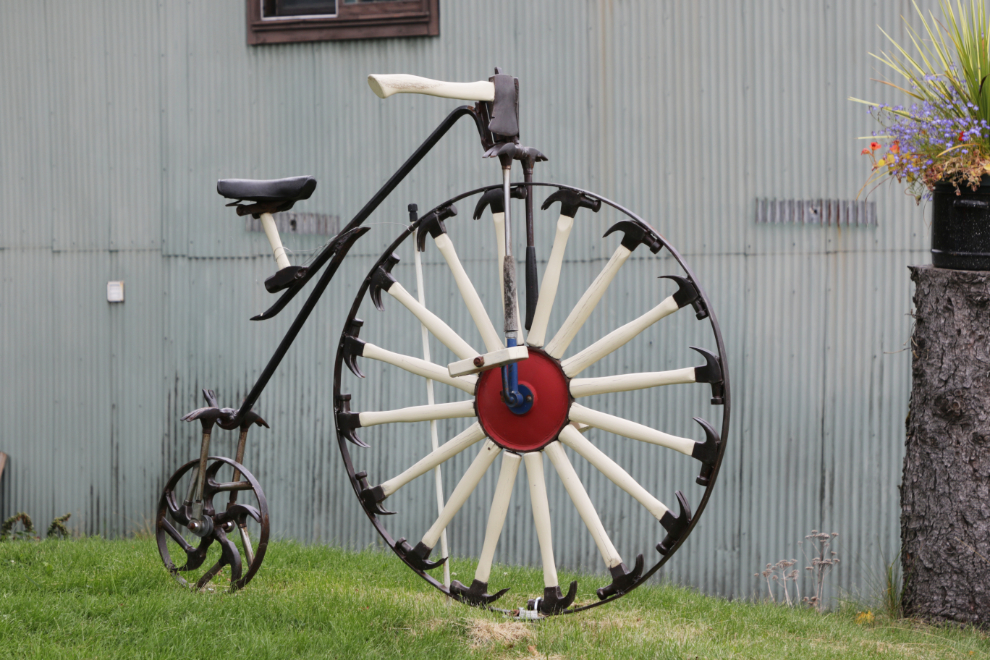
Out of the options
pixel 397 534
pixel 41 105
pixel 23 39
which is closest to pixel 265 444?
pixel 397 534

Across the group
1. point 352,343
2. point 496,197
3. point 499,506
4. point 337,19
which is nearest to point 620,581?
point 499,506

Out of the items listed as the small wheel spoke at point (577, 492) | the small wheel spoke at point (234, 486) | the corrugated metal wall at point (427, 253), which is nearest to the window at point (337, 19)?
the corrugated metal wall at point (427, 253)

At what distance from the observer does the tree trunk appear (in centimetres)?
447

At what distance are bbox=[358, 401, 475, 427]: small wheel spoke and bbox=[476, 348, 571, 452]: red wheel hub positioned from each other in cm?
7

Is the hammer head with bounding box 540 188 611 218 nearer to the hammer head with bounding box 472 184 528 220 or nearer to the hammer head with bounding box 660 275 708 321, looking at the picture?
the hammer head with bounding box 472 184 528 220

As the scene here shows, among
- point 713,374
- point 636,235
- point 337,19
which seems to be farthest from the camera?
point 337,19

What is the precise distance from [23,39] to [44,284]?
191cm

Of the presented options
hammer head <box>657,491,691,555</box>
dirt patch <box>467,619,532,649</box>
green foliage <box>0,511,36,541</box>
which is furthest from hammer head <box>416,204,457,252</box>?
green foliage <box>0,511,36,541</box>

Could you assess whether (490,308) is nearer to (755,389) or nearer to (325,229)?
(325,229)

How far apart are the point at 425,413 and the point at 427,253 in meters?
3.03

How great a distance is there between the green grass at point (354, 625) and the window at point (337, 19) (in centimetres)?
380

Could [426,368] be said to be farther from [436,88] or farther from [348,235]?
[436,88]

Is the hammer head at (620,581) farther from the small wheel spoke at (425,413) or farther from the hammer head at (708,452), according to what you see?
the small wheel spoke at (425,413)

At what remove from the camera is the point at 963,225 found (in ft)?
14.6
